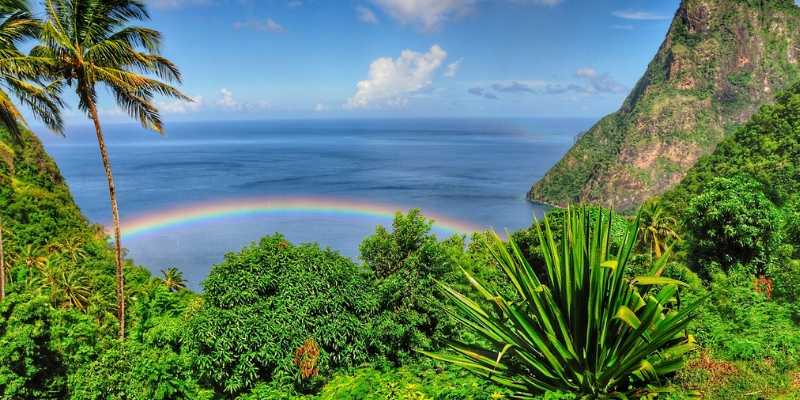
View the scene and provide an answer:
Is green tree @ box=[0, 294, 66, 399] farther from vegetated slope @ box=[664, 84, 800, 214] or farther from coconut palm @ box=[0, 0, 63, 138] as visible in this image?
vegetated slope @ box=[664, 84, 800, 214]

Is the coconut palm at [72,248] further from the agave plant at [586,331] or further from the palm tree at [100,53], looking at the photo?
the agave plant at [586,331]

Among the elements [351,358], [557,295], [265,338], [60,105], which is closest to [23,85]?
[60,105]

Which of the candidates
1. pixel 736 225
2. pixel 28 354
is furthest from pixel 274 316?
pixel 736 225

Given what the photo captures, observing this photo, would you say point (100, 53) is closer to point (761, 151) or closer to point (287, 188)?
point (761, 151)

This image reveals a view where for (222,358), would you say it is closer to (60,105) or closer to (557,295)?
(557,295)

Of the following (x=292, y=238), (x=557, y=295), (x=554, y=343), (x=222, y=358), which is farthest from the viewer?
(x=292, y=238)

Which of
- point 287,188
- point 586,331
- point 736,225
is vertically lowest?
point 287,188
